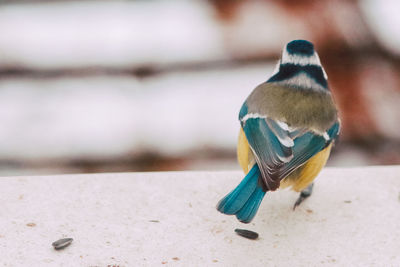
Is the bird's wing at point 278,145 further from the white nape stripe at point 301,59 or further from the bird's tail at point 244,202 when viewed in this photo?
the white nape stripe at point 301,59

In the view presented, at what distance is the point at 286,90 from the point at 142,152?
0.85m

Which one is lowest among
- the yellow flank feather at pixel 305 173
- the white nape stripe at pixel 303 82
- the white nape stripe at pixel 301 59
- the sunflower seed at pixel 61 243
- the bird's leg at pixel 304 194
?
the sunflower seed at pixel 61 243

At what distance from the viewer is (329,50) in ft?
8.66

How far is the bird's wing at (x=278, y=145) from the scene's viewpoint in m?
1.42

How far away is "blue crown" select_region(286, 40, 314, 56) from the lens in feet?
5.32

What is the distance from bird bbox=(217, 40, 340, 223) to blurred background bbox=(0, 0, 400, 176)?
70cm

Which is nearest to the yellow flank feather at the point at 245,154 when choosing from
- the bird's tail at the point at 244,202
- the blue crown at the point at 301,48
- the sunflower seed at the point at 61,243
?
the bird's tail at the point at 244,202

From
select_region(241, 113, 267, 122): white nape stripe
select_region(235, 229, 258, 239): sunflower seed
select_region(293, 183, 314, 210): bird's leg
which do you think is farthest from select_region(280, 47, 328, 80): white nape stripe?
select_region(235, 229, 258, 239): sunflower seed

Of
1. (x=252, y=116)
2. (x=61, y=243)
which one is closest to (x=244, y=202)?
(x=252, y=116)

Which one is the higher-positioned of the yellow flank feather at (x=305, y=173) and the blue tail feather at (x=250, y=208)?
the yellow flank feather at (x=305, y=173)

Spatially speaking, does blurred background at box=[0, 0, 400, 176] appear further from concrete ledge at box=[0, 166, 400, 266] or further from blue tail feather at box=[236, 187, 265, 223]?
blue tail feather at box=[236, 187, 265, 223]

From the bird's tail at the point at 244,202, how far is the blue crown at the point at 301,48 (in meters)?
0.36

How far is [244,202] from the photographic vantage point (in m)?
1.41

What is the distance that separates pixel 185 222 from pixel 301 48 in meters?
0.48
